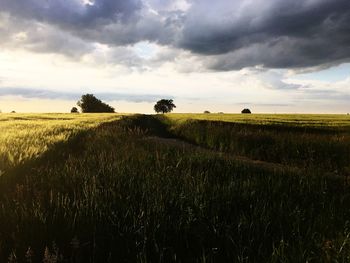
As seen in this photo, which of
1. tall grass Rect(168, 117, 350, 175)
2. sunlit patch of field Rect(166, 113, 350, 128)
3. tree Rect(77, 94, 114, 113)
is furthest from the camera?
tree Rect(77, 94, 114, 113)

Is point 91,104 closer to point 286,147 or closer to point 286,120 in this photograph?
point 286,120

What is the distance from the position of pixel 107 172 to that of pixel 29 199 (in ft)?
7.01

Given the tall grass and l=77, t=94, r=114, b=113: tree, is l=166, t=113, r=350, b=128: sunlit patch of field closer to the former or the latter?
the tall grass

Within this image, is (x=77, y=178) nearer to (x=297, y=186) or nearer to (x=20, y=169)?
(x=20, y=169)

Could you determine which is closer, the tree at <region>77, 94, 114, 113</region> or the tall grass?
the tall grass

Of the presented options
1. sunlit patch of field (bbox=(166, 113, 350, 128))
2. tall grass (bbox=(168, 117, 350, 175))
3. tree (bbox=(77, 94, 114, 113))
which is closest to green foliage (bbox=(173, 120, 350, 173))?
tall grass (bbox=(168, 117, 350, 175))

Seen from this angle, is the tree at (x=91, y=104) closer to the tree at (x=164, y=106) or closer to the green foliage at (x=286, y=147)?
the tree at (x=164, y=106)

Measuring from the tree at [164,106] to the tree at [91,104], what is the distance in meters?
16.9

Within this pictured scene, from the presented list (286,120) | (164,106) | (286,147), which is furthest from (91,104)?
(286,147)

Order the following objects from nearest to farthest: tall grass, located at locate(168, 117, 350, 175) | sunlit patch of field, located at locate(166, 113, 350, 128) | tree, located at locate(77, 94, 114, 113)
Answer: tall grass, located at locate(168, 117, 350, 175) < sunlit patch of field, located at locate(166, 113, 350, 128) < tree, located at locate(77, 94, 114, 113)

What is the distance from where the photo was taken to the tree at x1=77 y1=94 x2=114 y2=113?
122m

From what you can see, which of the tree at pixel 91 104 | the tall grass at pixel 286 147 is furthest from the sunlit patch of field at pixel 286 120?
the tree at pixel 91 104

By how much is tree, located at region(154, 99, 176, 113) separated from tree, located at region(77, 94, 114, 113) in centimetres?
1689

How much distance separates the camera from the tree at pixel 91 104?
122 meters
